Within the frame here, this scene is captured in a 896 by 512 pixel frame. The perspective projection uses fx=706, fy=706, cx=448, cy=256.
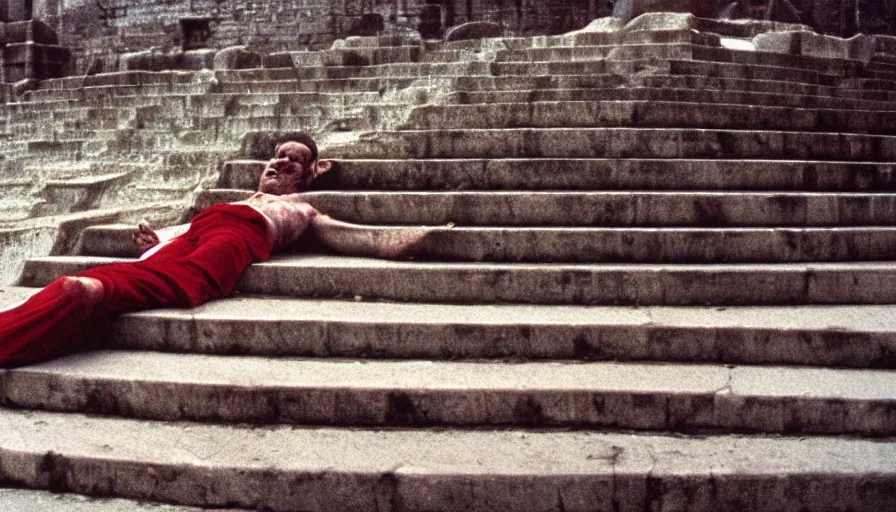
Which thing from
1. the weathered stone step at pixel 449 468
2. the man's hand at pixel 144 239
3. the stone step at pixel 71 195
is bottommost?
the weathered stone step at pixel 449 468

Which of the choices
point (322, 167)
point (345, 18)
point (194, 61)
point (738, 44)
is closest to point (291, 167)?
point (322, 167)

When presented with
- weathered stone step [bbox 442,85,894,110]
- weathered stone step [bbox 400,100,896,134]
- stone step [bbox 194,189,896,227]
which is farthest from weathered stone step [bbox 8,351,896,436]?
weathered stone step [bbox 442,85,894,110]

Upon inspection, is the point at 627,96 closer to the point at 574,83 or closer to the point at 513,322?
the point at 574,83

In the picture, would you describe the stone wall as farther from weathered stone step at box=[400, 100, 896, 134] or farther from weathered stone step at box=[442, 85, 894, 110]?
weathered stone step at box=[400, 100, 896, 134]

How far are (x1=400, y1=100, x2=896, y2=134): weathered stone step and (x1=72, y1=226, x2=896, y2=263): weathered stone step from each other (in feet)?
4.81

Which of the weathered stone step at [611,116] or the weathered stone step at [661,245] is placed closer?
the weathered stone step at [661,245]

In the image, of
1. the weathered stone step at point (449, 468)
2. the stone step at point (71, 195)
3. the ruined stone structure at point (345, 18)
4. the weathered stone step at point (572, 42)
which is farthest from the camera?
the ruined stone structure at point (345, 18)

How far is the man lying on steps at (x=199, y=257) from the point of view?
297cm

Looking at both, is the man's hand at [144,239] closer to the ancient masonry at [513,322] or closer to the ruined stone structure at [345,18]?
the ancient masonry at [513,322]

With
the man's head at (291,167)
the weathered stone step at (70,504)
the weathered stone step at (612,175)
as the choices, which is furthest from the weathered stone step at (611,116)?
the weathered stone step at (70,504)

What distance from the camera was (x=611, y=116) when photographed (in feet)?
16.6

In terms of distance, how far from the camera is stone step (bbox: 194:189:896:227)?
4.11 m

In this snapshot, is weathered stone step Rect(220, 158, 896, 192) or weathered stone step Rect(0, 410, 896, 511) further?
weathered stone step Rect(220, 158, 896, 192)

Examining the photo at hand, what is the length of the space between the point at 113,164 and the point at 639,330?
15.8 feet
